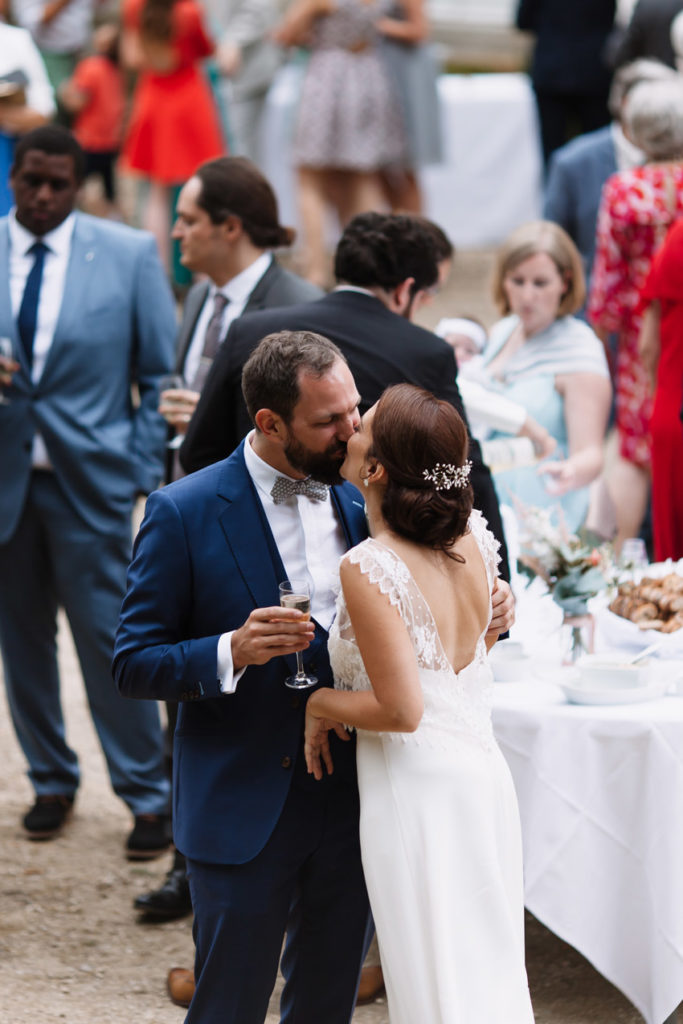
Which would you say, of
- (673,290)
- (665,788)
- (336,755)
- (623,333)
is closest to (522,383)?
(673,290)

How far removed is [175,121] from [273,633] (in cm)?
679

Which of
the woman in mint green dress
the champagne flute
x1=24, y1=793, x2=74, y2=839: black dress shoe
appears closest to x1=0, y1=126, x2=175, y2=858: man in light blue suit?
x1=24, y1=793, x2=74, y2=839: black dress shoe

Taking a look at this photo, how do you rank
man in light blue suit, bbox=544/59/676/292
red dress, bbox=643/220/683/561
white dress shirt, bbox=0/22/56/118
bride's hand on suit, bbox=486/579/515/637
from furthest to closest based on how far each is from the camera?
man in light blue suit, bbox=544/59/676/292
white dress shirt, bbox=0/22/56/118
red dress, bbox=643/220/683/561
bride's hand on suit, bbox=486/579/515/637

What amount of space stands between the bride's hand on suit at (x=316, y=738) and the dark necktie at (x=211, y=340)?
5.50ft

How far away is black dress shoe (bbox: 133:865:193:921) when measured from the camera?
13.6ft

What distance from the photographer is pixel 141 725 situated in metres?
4.50

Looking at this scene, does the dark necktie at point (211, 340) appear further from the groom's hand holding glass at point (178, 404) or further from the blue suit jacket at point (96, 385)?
the blue suit jacket at point (96, 385)

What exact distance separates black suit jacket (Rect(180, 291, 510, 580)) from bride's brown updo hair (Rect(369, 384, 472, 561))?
95cm

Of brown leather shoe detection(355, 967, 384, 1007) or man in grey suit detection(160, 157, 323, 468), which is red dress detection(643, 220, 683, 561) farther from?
brown leather shoe detection(355, 967, 384, 1007)

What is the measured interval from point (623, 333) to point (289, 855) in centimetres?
365

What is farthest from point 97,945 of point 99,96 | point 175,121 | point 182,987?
Answer: point 99,96

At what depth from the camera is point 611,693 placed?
3367 millimetres

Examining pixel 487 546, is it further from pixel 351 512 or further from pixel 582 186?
pixel 582 186

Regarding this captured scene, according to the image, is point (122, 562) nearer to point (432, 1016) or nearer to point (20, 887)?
point (20, 887)
